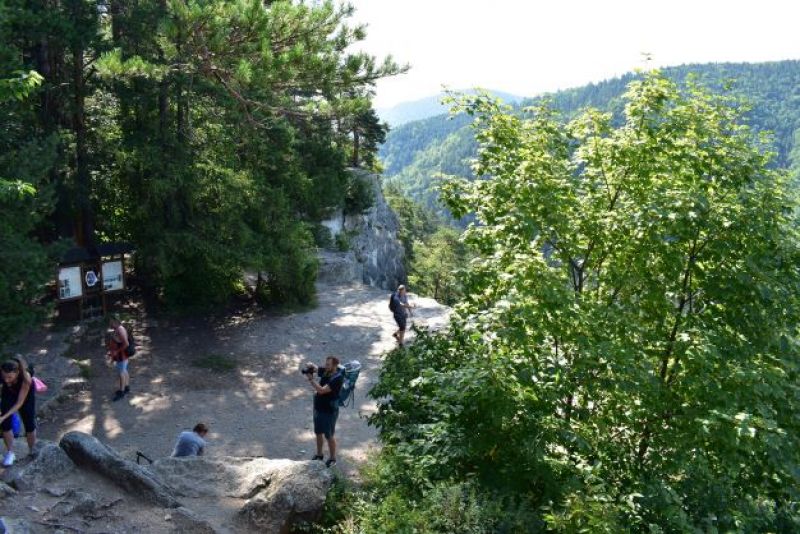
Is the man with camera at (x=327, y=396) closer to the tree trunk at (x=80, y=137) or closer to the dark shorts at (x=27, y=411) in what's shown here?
the dark shorts at (x=27, y=411)

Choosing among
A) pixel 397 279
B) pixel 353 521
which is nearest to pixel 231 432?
pixel 353 521

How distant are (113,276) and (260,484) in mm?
9515

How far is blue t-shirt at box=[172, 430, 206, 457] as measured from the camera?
873 centimetres

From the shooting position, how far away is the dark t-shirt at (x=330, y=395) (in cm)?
841

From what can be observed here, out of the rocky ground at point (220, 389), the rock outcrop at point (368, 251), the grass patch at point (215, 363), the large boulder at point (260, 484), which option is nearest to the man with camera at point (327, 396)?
the rocky ground at point (220, 389)

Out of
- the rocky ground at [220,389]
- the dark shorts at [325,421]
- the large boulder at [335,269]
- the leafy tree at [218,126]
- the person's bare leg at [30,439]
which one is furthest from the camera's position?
the large boulder at [335,269]

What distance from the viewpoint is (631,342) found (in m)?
6.17

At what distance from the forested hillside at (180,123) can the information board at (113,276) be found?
1.84 ft

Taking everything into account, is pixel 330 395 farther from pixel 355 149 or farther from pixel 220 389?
pixel 355 149

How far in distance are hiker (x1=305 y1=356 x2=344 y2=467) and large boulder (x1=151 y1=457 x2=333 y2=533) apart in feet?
2.79

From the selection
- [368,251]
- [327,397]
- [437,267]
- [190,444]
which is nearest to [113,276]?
[190,444]

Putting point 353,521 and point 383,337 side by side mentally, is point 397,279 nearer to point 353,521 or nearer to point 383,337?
point 383,337

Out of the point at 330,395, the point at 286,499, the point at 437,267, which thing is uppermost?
the point at 330,395

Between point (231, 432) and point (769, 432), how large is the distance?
26.9 ft
